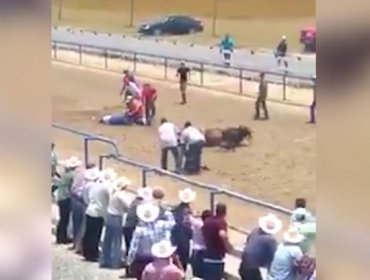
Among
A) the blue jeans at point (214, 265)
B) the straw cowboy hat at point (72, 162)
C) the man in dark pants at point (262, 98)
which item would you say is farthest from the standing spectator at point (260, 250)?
the straw cowboy hat at point (72, 162)

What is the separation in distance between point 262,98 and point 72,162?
0.63 metres

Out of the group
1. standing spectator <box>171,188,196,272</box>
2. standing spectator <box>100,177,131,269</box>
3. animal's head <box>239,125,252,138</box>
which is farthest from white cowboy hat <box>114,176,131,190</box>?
animal's head <box>239,125,252,138</box>

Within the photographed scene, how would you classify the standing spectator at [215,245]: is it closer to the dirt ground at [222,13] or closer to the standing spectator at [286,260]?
the standing spectator at [286,260]

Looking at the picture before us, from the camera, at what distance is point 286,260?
82.5 inches

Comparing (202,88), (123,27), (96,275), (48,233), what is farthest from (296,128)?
(48,233)

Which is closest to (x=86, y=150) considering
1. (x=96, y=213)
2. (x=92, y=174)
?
(x=92, y=174)

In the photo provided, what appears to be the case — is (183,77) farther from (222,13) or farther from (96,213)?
(222,13)

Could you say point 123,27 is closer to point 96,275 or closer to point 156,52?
point 156,52

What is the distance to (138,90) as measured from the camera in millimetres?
2469

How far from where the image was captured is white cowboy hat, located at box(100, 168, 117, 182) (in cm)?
263

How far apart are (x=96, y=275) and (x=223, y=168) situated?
0.56 meters

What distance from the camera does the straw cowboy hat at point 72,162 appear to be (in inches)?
97.3

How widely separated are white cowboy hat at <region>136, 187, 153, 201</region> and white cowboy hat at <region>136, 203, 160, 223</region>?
93 mm

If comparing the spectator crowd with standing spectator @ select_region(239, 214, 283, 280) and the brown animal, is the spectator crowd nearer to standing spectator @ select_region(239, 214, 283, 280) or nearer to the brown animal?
standing spectator @ select_region(239, 214, 283, 280)
